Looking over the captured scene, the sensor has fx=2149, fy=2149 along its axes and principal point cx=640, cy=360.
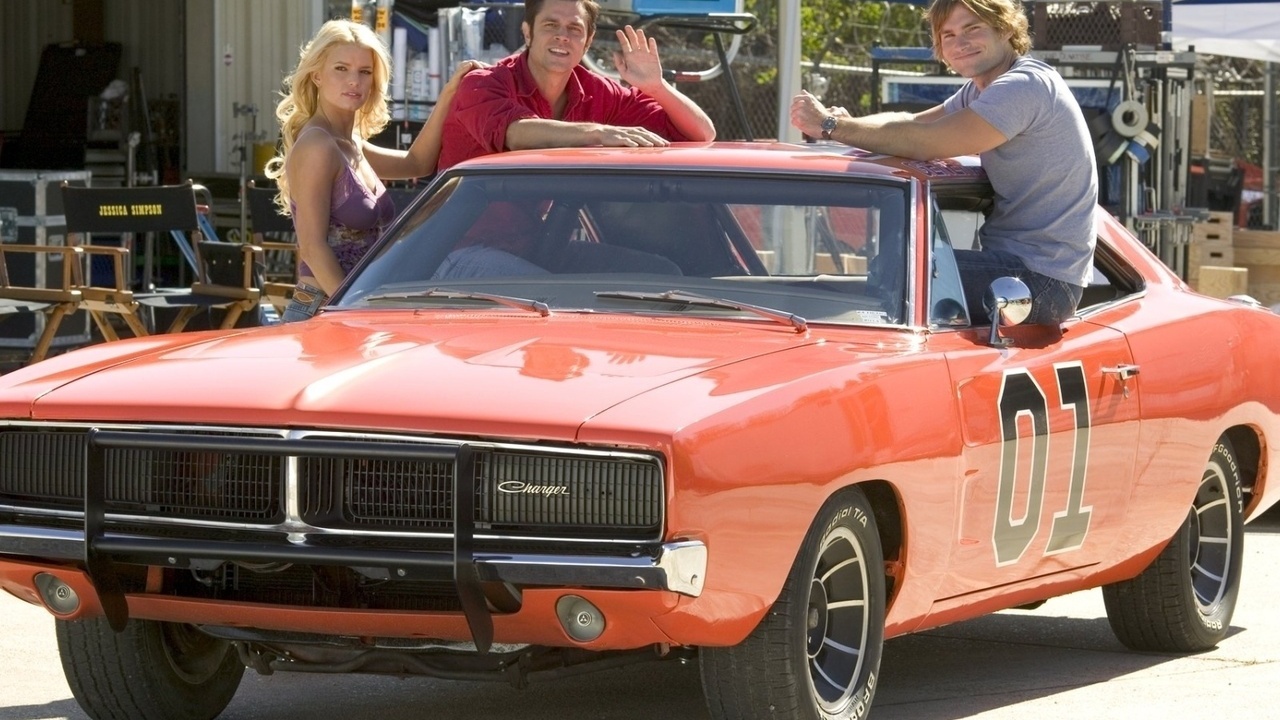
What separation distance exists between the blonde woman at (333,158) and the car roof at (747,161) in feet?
3.02

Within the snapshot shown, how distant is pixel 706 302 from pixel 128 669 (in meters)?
1.67

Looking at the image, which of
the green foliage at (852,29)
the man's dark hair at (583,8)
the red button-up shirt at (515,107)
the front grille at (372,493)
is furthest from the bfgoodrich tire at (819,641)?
the green foliage at (852,29)

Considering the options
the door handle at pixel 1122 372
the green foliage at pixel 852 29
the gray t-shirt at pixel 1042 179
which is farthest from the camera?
the green foliage at pixel 852 29

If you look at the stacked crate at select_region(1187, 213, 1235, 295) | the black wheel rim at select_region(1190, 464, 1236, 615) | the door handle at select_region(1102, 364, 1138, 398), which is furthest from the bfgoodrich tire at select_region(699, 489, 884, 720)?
the stacked crate at select_region(1187, 213, 1235, 295)

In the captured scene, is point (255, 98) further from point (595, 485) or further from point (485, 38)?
point (595, 485)

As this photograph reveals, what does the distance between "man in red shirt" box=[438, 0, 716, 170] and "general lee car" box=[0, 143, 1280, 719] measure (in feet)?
2.79

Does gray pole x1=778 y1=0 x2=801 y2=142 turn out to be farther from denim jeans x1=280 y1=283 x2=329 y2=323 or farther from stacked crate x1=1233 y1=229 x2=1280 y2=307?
denim jeans x1=280 y1=283 x2=329 y2=323

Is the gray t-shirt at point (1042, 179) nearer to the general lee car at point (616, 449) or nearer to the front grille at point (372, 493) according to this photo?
the general lee car at point (616, 449)

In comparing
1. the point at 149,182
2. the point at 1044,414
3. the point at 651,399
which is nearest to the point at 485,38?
the point at 149,182

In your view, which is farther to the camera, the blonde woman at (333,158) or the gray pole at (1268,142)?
the gray pole at (1268,142)

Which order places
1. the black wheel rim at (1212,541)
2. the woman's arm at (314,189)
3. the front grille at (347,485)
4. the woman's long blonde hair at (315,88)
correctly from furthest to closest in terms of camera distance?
the woman's long blonde hair at (315,88), the woman's arm at (314,189), the black wheel rim at (1212,541), the front grille at (347,485)

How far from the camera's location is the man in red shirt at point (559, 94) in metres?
6.99

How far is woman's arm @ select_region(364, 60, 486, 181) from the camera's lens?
7309 millimetres

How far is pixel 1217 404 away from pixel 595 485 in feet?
9.57
